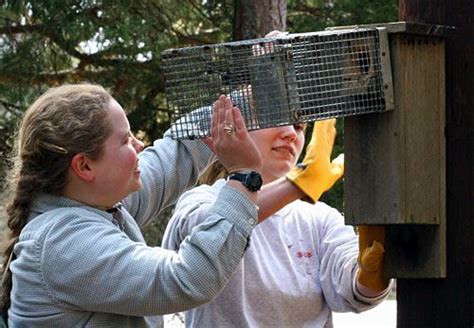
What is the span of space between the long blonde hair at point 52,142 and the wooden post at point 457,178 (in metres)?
0.79

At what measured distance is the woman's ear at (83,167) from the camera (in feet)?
8.00

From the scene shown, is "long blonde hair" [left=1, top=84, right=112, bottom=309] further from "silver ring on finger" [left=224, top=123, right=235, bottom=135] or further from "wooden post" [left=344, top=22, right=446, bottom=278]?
"wooden post" [left=344, top=22, right=446, bottom=278]

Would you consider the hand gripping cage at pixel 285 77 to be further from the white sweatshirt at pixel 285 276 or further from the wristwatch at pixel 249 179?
the white sweatshirt at pixel 285 276

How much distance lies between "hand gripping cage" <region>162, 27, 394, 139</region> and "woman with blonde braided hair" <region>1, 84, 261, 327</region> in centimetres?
12

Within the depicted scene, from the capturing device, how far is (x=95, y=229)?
7.76 feet

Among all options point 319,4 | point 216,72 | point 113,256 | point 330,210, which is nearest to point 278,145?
point 330,210

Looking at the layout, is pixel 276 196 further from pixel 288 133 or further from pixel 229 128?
pixel 229 128

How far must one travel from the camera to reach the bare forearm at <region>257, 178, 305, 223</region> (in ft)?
9.90

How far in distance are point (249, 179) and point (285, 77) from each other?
0.27 meters

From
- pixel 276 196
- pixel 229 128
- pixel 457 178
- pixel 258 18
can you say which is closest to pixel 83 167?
pixel 229 128

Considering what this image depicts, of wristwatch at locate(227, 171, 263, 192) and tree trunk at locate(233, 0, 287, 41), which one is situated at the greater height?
tree trunk at locate(233, 0, 287, 41)

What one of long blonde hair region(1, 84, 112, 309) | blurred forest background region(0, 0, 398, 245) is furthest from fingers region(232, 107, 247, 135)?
blurred forest background region(0, 0, 398, 245)

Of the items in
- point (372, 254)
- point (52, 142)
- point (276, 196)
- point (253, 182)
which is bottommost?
point (372, 254)

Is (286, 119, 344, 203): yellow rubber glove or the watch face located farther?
Answer: (286, 119, 344, 203): yellow rubber glove
